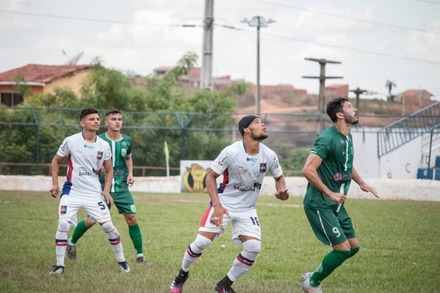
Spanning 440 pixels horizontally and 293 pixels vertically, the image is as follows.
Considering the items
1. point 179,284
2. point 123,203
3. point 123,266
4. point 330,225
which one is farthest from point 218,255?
point 330,225

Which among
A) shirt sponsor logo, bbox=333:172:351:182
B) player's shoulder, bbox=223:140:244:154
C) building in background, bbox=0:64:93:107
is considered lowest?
shirt sponsor logo, bbox=333:172:351:182

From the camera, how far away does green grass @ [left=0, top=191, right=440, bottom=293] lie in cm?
959

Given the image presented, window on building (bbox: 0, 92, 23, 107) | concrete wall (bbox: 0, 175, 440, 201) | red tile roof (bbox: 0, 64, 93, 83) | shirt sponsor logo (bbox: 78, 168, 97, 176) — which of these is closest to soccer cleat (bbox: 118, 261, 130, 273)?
shirt sponsor logo (bbox: 78, 168, 97, 176)

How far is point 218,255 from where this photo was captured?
12.2 metres

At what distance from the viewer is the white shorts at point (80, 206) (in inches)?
411

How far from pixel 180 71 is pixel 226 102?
4587mm

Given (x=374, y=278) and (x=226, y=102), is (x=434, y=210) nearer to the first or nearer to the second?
(x=374, y=278)

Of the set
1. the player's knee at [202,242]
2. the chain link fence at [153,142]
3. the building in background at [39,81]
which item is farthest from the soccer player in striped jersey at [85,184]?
the building in background at [39,81]

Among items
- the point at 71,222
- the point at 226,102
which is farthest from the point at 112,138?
the point at 226,102

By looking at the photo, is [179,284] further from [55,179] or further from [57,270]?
[55,179]

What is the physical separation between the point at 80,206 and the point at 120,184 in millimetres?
1459

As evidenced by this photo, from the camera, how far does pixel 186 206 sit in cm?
2106

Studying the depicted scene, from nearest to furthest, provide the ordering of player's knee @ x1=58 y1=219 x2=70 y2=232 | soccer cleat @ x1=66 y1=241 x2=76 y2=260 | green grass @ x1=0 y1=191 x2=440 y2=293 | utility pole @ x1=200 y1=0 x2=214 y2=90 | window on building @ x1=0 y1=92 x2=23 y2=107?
green grass @ x1=0 y1=191 x2=440 y2=293 → player's knee @ x1=58 y1=219 x2=70 y2=232 → soccer cleat @ x1=66 y1=241 x2=76 y2=260 → utility pole @ x1=200 y1=0 x2=214 y2=90 → window on building @ x1=0 y1=92 x2=23 y2=107

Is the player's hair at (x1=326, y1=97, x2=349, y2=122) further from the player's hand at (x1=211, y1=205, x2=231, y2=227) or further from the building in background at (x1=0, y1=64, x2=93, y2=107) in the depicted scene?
the building in background at (x1=0, y1=64, x2=93, y2=107)
